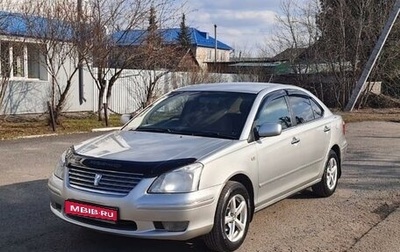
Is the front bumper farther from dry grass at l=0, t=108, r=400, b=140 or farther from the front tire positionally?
dry grass at l=0, t=108, r=400, b=140

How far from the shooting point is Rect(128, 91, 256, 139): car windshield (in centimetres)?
546

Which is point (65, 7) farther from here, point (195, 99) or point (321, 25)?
point (321, 25)

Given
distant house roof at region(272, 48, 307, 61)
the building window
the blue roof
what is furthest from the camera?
distant house roof at region(272, 48, 307, 61)

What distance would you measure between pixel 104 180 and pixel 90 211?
0.99 ft

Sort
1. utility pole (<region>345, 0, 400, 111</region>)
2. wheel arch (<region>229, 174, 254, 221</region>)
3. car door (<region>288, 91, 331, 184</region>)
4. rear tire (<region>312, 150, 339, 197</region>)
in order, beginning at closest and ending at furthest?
1. wheel arch (<region>229, 174, 254, 221</region>)
2. car door (<region>288, 91, 331, 184</region>)
3. rear tire (<region>312, 150, 339, 197</region>)
4. utility pole (<region>345, 0, 400, 111</region>)

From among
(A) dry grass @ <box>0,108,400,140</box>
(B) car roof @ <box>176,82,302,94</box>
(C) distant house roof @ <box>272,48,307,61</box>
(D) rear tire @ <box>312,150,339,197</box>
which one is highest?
(C) distant house roof @ <box>272,48,307,61</box>

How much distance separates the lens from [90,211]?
14.9 ft

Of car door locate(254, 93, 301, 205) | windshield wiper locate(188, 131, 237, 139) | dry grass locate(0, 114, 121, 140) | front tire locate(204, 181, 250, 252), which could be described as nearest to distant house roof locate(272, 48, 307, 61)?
dry grass locate(0, 114, 121, 140)

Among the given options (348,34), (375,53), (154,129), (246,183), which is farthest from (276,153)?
(348,34)

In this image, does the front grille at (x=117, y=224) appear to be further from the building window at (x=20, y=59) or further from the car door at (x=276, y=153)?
the building window at (x=20, y=59)

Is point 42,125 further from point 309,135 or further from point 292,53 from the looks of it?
point 292,53

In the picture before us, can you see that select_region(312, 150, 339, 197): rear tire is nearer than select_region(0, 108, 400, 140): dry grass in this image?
Yes

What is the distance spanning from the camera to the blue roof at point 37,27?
15218 mm

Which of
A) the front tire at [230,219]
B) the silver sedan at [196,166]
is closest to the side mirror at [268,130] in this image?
the silver sedan at [196,166]
